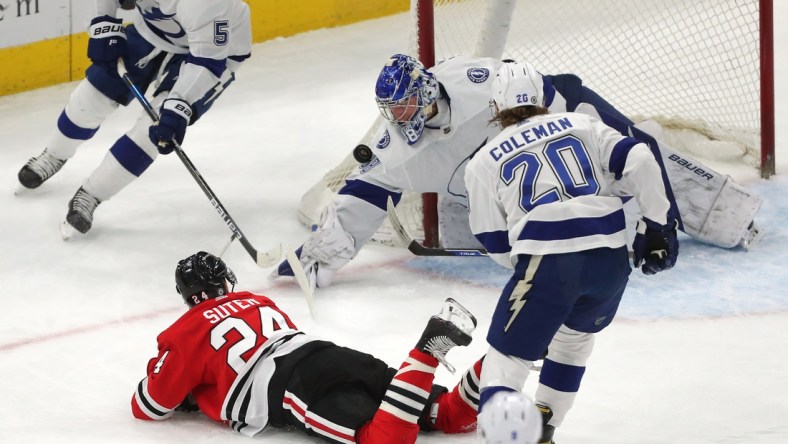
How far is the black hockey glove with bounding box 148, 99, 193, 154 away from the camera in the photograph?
4137 mm

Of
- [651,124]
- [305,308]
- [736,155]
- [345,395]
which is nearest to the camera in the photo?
[345,395]

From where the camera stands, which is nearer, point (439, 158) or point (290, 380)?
point (290, 380)

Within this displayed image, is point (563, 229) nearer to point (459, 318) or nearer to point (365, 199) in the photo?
point (459, 318)

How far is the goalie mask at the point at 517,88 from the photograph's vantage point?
105 inches

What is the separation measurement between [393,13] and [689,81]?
7.94 feet

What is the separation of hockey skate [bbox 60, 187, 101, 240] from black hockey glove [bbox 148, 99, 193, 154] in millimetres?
389

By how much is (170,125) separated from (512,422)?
83.1 inches

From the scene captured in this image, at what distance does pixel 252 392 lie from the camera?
9.44 feet

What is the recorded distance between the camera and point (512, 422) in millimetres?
2375

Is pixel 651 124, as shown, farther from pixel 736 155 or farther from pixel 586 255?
pixel 586 255

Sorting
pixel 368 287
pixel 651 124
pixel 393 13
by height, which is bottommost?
pixel 393 13

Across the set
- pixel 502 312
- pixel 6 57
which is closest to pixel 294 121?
pixel 6 57

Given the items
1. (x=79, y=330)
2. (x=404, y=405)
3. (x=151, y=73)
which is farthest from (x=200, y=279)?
(x=151, y=73)

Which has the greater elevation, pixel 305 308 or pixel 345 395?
pixel 345 395
